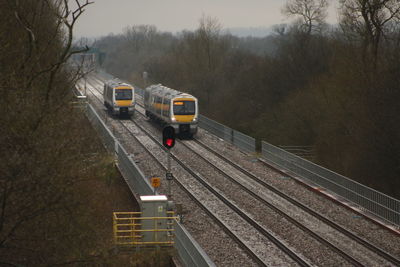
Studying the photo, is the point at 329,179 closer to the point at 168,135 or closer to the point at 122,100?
the point at 168,135

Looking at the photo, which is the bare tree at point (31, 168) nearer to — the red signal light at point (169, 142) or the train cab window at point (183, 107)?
the red signal light at point (169, 142)

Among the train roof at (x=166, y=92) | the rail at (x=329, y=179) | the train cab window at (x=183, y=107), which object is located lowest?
the rail at (x=329, y=179)

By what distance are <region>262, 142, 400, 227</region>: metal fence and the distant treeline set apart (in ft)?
5.92

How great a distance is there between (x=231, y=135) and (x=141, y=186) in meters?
14.4

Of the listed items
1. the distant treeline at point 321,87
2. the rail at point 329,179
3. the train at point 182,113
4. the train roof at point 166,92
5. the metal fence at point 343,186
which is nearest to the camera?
the metal fence at point 343,186

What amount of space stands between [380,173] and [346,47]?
12.2 m

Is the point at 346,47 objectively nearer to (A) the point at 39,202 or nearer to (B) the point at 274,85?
(B) the point at 274,85

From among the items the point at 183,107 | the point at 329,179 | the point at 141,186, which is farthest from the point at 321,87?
the point at 141,186

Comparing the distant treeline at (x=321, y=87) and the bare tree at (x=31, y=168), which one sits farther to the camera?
the distant treeline at (x=321, y=87)

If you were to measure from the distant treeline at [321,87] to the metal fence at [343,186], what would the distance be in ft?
5.92

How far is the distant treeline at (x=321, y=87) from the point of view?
24344 mm

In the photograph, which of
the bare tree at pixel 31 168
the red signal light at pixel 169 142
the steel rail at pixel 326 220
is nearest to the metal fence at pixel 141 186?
the red signal light at pixel 169 142

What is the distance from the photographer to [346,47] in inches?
1345

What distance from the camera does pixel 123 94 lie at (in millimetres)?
45094
